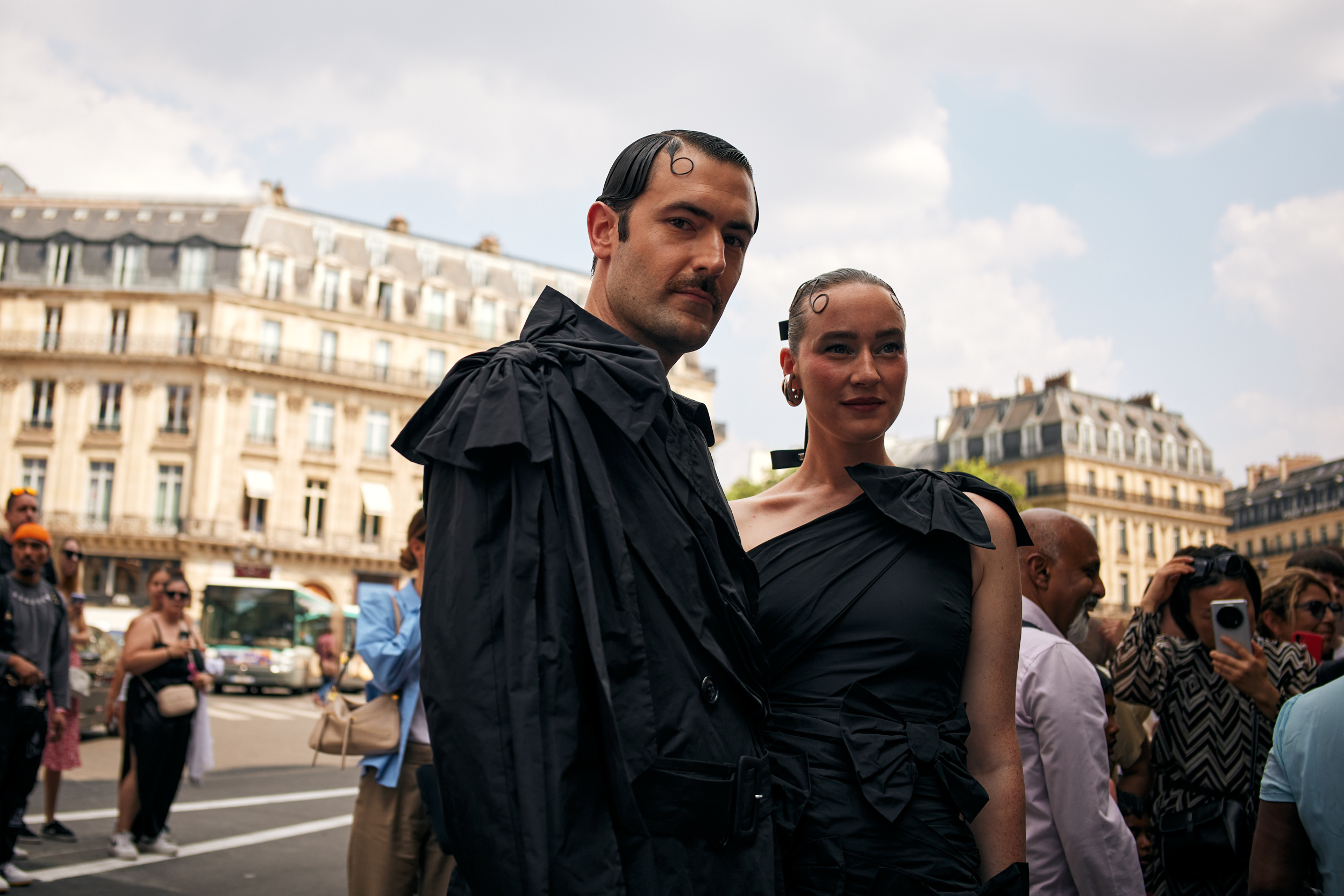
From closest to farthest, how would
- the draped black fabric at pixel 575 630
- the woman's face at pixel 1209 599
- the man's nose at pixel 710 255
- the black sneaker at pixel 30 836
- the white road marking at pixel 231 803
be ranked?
1. the draped black fabric at pixel 575 630
2. the man's nose at pixel 710 255
3. the woman's face at pixel 1209 599
4. the black sneaker at pixel 30 836
5. the white road marking at pixel 231 803

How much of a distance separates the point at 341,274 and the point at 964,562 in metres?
49.3

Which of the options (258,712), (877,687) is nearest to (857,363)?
(877,687)

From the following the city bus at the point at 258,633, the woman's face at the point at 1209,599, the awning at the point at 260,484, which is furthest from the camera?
the awning at the point at 260,484

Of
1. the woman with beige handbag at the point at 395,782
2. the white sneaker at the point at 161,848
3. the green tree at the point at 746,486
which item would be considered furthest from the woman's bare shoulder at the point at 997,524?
→ the green tree at the point at 746,486

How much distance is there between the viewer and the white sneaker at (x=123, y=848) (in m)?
7.25

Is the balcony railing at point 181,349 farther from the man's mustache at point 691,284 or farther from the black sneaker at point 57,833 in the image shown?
the man's mustache at point 691,284

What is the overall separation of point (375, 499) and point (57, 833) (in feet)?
130

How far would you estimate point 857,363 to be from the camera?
2.47m

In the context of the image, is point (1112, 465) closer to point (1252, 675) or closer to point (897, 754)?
point (1252, 675)

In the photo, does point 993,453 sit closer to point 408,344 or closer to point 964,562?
point 408,344

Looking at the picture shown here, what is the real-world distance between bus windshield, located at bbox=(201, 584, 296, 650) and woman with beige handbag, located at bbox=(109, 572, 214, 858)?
79.7ft

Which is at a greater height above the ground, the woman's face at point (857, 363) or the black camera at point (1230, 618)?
the woman's face at point (857, 363)

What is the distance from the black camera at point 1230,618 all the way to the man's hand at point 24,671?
6.77 metres

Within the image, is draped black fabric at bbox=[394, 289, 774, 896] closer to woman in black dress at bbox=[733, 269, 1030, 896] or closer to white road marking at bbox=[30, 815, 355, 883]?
woman in black dress at bbox=[733, 269, 1030, 896]
